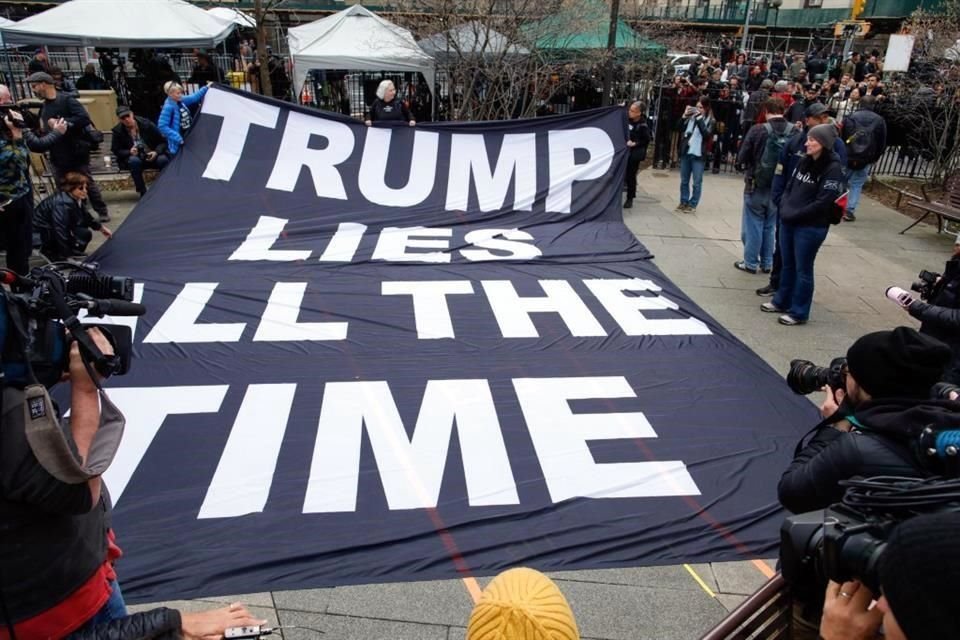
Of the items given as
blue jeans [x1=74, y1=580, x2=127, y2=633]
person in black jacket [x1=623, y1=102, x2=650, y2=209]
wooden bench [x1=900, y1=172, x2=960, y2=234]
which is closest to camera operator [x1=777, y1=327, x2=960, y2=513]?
blue jeans [x1=74, y1=580, x2=127, y2=633]

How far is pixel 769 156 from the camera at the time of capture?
662 cm

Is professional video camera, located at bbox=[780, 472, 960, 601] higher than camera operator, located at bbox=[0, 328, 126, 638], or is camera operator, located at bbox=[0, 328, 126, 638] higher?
professional video camera, located at bbox=[780, 472, 960, 601]

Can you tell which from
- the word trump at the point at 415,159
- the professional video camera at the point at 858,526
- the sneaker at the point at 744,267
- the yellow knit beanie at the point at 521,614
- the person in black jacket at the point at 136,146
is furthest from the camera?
the person in black jacket at the point at 136,146

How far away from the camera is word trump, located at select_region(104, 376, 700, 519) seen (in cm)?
365

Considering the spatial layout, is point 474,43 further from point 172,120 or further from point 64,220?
point 64,220

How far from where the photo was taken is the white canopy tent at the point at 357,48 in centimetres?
1238

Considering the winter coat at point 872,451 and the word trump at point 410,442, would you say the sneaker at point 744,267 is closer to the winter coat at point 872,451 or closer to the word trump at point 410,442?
the word trump at point 410,442

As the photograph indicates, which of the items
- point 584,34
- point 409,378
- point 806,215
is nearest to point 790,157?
point 806,215

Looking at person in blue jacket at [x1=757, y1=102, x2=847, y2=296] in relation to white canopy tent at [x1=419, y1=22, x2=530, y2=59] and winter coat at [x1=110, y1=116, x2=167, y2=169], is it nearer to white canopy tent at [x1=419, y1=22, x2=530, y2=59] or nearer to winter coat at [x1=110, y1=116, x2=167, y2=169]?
white canopy tent at [x1=419, y1=22, x2=530, y2=59]

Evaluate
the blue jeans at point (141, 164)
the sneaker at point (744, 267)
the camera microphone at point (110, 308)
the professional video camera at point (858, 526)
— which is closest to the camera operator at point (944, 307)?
the professional video camera at point (858, 526)

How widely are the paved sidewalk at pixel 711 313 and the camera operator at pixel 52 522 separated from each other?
3.76ft

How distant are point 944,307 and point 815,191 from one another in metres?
1.91

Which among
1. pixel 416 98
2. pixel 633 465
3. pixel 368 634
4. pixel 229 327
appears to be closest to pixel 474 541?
pixel 368 634

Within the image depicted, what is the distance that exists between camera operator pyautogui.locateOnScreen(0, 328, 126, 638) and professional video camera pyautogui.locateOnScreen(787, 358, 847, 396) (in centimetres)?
257
